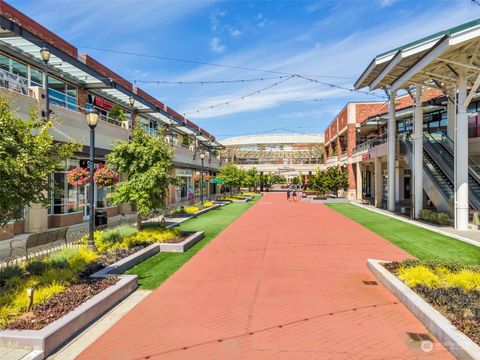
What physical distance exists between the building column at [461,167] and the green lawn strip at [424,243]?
173cm

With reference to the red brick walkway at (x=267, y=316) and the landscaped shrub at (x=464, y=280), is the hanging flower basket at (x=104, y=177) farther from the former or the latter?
the landscaped shrub at (x=464, y=280)

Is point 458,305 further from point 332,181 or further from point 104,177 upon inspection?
point 332,181

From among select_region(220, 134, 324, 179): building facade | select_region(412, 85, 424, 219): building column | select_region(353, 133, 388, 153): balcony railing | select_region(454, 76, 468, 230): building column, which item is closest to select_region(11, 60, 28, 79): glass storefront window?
select_region(454, 76, 468, 230): building column

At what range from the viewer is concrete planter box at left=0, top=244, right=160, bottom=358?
17.4 ft

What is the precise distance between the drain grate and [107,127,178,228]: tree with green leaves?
9.78 m

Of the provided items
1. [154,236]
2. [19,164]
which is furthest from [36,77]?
[19,164]

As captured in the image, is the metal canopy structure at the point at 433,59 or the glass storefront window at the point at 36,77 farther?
the glass storefront window at the point at 36,77

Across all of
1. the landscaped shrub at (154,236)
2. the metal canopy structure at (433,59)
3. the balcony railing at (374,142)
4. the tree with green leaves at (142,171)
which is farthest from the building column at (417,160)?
the tree with green leaves at (142,171)

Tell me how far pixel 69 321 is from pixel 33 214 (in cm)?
1246

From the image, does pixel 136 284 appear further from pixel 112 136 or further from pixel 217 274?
pixel 112 136

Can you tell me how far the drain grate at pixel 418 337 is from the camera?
19.0ft

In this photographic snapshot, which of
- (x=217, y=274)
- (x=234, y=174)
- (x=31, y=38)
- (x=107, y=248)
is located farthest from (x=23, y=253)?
(x=234, y=174)

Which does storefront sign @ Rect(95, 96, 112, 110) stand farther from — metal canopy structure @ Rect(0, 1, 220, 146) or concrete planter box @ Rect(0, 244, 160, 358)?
concrete planter box @ Rect(0, 244, 160, 358)

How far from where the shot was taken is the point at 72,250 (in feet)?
34.1
